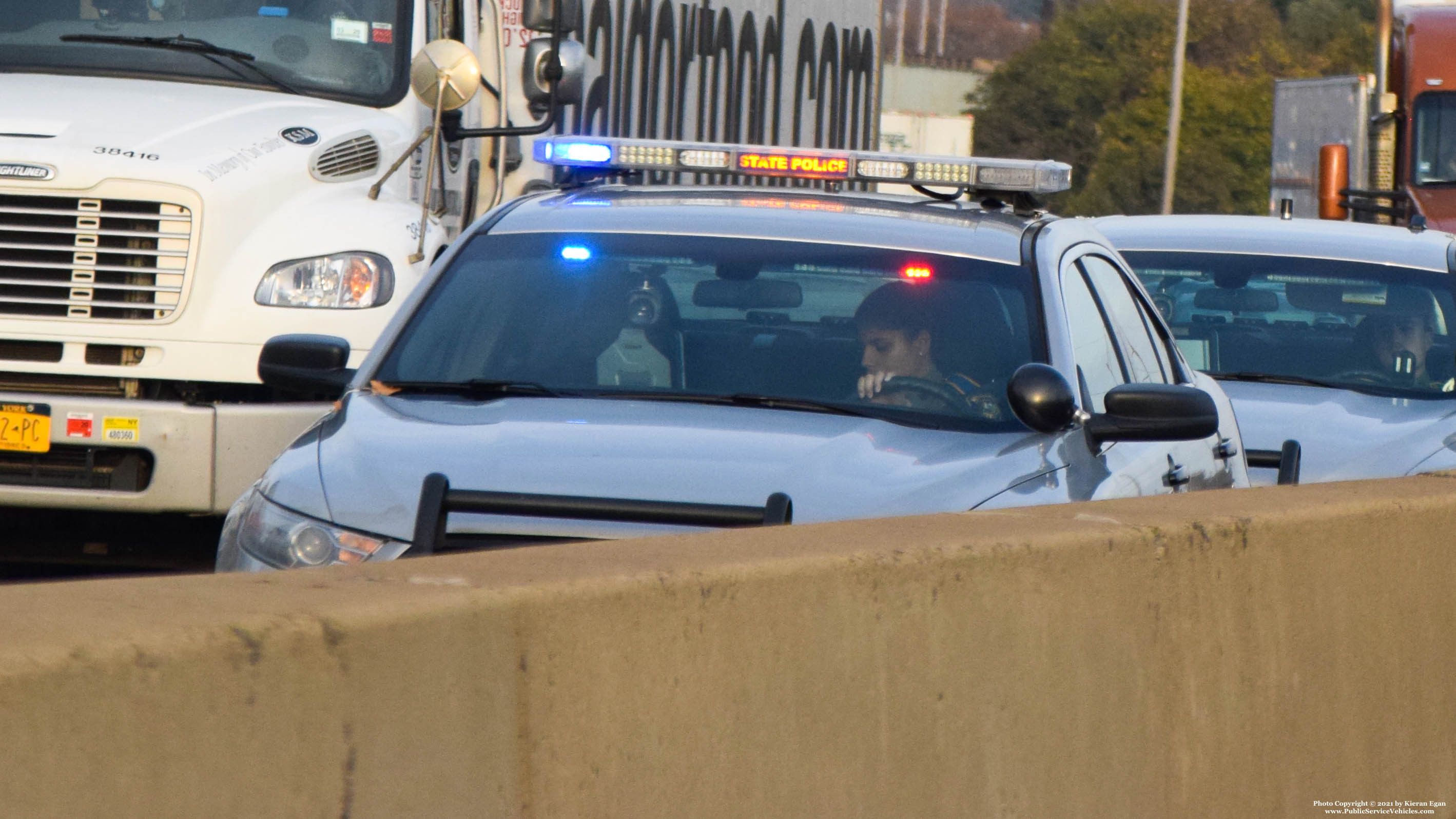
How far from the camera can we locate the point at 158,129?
828 centimetres

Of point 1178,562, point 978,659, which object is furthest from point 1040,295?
point 978,659

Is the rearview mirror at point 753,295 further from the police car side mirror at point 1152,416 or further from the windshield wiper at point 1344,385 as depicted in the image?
the windshield wiper at point 1344,385

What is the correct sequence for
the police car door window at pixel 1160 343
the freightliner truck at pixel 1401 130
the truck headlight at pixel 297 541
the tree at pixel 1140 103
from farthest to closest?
the tree at pixel 1140 103, the freightliner truck at pixel 1401 130, the police car door window at pixel 1160 343, the truck headlight at pixel 297 541

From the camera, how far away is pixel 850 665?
11.1 feet

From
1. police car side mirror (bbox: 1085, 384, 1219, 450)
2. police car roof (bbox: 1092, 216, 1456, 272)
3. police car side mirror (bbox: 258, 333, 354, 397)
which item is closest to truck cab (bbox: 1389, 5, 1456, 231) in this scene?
police car roof (bbox: 1092, 216, 1456, 272)

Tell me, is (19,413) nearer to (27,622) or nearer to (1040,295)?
(1040,295)

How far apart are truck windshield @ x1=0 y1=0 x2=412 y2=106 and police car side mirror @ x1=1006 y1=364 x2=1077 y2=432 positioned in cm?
454

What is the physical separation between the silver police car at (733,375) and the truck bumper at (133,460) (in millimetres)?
1345

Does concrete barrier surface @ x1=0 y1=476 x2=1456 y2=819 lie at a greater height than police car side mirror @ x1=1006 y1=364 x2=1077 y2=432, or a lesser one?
lesser

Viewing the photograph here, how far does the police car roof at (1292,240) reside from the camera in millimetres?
9469

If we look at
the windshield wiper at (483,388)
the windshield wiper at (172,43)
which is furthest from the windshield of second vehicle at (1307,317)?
the windshield wiper at (483,388)

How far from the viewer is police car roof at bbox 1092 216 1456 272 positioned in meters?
9.47

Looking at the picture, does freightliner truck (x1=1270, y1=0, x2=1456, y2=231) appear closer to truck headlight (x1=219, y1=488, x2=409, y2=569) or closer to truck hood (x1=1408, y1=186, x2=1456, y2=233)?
truck hood (x1=1408, y1=186, x2=1456, y2=233)

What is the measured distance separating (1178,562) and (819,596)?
106 cm
